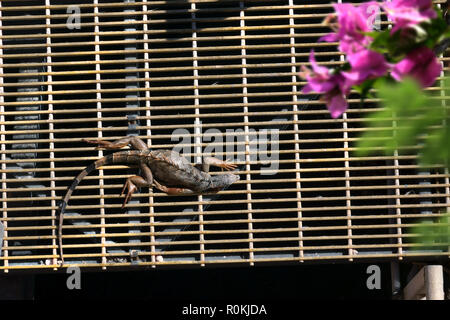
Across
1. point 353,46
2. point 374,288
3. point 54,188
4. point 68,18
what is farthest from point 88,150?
point 353,46

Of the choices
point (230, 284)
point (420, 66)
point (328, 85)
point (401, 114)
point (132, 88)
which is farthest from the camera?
point (230, 284)

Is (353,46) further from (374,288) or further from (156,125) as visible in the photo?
(374,288)

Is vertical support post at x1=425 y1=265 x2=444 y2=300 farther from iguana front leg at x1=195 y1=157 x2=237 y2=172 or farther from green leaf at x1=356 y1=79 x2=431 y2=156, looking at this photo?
green leaf at x1=356 y1=79 x2=431 y2=156

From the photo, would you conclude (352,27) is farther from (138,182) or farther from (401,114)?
(138,182)

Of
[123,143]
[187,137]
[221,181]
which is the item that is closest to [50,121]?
[123,143]

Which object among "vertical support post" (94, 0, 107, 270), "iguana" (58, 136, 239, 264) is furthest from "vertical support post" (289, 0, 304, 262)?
"vertical support post" (94, 0, 107, 270)
